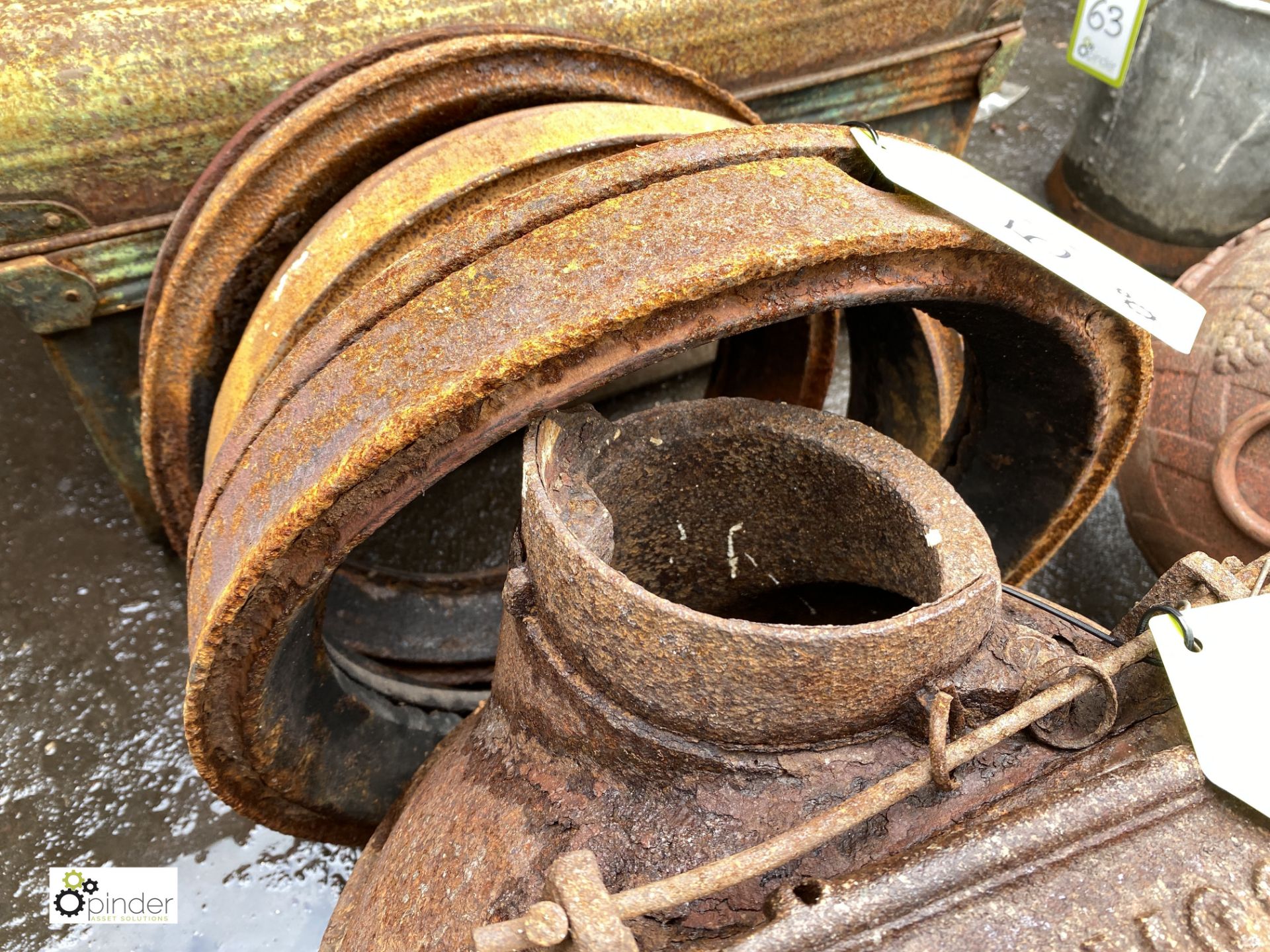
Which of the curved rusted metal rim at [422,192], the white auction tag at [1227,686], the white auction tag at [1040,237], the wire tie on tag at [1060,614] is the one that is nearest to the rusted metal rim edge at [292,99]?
the curved rusted metal rim at [422,192]

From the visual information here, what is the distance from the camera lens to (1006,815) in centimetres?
88

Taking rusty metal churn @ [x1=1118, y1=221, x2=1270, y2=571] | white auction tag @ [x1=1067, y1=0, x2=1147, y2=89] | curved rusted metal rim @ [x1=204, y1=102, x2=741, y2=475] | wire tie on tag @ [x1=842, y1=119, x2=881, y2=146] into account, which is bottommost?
rusty metal churn @ [x1=1118, y1=221, x2=1270, y2=571]

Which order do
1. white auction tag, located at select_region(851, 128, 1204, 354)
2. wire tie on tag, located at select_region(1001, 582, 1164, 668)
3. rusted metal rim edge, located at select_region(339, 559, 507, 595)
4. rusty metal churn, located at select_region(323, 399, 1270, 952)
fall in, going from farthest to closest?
rusted metal rim edge, located at select_region(339, 559, 507, 595)
wire tie on tag, located at select_region(1001, 582, 1164, 668)
white auction tag, located at select_region(851, 128, 1204, 354)
rusty metal churn, located at select_region(323, 399, 1270, 952)

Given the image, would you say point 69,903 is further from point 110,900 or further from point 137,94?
point 137,94

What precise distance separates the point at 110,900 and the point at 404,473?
138 cm

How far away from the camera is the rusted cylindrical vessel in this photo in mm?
946

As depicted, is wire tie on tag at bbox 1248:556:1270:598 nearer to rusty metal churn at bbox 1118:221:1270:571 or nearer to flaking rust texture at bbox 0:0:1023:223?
rusty metal churn at bbox 1118:221:1270:571

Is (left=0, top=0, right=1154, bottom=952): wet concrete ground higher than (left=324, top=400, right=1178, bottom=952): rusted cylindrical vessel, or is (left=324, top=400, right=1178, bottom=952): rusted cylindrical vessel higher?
(left=324, top=400, right=1178, bottom=952): rusted cylindrical vessel

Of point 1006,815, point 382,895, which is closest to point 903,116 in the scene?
point 1006,815

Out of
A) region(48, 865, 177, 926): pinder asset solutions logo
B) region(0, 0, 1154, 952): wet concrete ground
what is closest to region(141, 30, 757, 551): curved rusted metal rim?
region(0, 0, 1154, 952): wet concrete ground

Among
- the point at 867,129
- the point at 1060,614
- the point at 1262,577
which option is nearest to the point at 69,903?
the point at 1060,614

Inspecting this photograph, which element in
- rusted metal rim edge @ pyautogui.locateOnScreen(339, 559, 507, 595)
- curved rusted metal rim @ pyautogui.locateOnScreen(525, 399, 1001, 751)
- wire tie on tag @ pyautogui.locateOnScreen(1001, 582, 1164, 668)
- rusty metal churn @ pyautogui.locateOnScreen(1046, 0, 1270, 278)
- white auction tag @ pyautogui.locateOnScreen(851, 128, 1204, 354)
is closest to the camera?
curved rusted metal rim @ pyautogui.locateOnScreen(525, 399, 1001, 751)

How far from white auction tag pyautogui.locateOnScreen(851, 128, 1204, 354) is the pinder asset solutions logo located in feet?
6.18

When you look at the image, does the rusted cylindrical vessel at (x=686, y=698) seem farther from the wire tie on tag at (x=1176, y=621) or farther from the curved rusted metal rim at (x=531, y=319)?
the curved rusted metal rim at (x=531, y=319)
